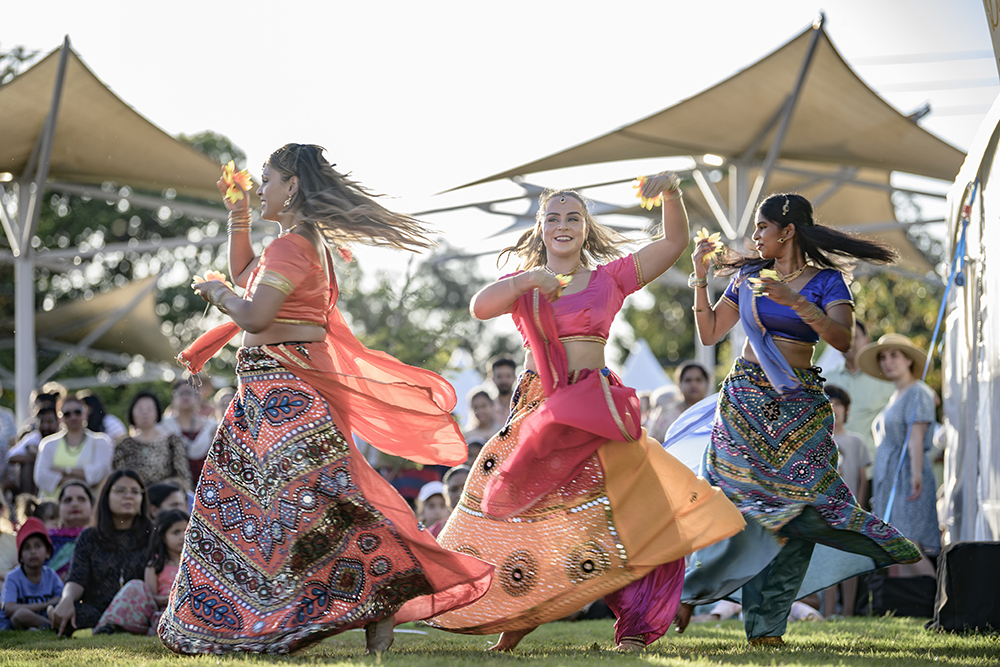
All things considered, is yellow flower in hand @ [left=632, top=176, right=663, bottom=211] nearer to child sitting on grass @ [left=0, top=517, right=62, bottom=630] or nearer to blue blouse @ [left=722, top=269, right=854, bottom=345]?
blue blouse @ [left=722, top=269, right=854, bottom=345]

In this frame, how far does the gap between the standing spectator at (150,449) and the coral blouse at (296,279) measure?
159 inches

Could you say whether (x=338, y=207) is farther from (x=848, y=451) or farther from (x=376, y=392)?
(x=848, y=451)

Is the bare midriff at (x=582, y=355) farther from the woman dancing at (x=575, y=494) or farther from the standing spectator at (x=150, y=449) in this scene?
the standing spectator at (x=150, y=449)

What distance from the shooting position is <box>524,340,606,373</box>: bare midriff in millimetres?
4539

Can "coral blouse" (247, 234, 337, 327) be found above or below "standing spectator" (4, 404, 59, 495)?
above

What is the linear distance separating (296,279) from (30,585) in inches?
134

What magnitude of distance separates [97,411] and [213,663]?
577 centimetres

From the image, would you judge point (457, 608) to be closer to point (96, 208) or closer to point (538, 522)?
point (538, 522)

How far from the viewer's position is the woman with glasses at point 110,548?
5902mm

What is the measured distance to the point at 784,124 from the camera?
1120 cm

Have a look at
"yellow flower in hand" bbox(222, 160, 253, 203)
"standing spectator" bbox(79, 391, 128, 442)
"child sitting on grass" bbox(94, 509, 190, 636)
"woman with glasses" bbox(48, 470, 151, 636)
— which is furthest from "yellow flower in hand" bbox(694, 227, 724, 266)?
"standing spectator" bbox(79, 391, 128, 442)

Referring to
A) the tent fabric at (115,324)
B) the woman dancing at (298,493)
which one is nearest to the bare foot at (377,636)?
the woman dancing at (298,493)

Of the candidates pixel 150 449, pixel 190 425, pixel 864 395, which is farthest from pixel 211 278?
pixel 864 395

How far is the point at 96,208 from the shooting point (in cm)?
3234
